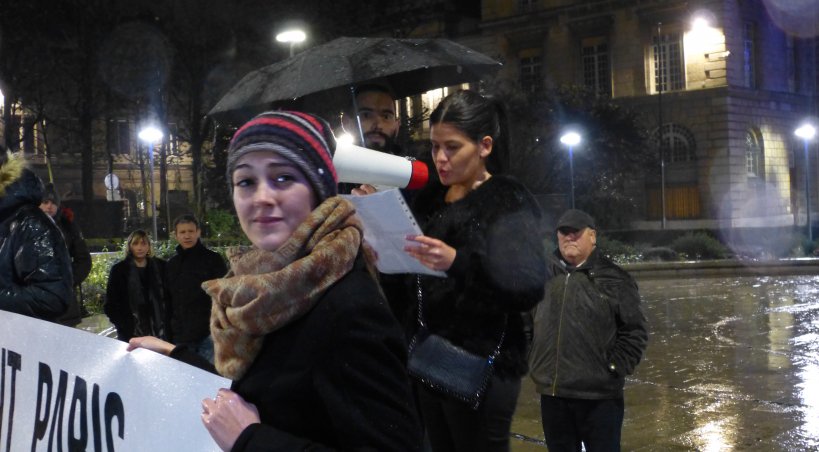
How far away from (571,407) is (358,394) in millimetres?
2955

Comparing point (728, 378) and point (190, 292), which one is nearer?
point (190, 292)

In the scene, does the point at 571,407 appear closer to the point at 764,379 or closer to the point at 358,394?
the point at 358,394

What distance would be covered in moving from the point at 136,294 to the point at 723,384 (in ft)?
19.2

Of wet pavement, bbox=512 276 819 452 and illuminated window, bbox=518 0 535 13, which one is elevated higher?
illuminated window, bbox=518 0 535 13

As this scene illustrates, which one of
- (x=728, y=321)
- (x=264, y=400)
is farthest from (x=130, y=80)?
(x=264, y=400)

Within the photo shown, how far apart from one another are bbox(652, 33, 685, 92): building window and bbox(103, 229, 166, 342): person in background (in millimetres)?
42436

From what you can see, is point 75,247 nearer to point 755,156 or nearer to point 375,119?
point 375,119

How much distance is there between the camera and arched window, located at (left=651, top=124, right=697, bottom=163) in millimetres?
46250

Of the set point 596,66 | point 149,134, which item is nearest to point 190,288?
point 149,134

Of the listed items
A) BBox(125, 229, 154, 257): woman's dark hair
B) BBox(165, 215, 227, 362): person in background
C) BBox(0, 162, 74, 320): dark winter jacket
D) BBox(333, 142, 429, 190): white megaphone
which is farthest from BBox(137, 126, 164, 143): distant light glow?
BBox(333, 142, 429, 190): white megaphone

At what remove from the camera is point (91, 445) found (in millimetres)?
3018

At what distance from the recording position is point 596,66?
50.3m

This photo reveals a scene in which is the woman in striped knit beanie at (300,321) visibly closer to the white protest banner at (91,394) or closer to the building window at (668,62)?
the white protest banner at (91,394)

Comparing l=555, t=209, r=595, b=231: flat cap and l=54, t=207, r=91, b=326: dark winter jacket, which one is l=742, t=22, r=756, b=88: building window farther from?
l=555, t=209, r=595, b=231: flat cap
